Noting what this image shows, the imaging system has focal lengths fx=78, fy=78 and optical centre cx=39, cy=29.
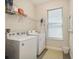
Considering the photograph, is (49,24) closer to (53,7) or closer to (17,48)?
(53,7)

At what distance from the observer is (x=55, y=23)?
13.7 ft

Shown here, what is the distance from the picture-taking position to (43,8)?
171 inches

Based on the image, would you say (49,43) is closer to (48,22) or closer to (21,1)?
(48,22)

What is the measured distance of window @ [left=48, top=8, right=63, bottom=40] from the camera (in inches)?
158

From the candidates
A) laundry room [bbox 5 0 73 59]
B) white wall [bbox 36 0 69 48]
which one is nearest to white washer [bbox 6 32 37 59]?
laundry room [bbox 5 0 73 59]

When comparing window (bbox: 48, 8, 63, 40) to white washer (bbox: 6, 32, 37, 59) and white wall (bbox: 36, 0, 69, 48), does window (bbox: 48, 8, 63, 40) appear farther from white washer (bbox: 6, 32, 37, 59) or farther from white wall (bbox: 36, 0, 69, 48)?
white washer (bbox: 6, 32, 37, 59)

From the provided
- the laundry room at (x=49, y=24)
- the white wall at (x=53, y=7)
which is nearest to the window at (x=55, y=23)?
the laundry room at (x=49, y=24)

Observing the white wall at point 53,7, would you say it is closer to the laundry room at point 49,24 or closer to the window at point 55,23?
the laundry room at point 49,24

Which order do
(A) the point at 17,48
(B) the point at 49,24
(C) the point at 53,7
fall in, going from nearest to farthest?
(A) the point at 17,48
(C) the point at 53,7
(B) the point at 49,24

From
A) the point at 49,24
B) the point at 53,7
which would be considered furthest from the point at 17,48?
the point at 53,7

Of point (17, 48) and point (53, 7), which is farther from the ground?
point (53, 7)

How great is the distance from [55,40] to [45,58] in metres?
1.41

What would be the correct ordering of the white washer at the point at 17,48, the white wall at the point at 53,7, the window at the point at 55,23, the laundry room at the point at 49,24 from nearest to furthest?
1. the white washer at the point at 17,48
2. the laundry room at the point at 49,24
3. the white wall at the point at 53,7
4. the window at the point at 55,23

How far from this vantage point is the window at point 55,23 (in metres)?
4.01
